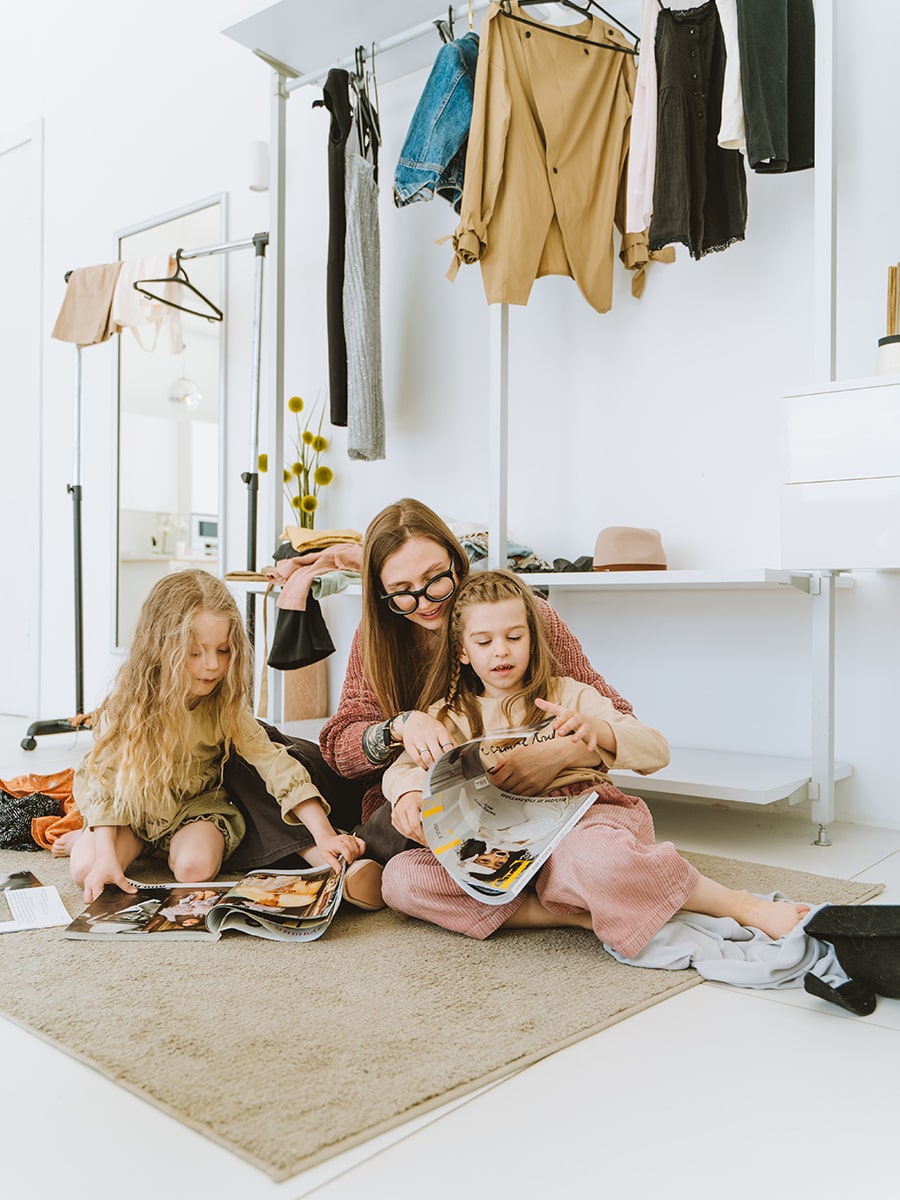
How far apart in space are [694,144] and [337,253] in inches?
40.1

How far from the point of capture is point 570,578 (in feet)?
7.41

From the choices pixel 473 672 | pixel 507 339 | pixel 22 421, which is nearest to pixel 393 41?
pixel 507 339

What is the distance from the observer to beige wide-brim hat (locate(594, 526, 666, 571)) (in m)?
2.35

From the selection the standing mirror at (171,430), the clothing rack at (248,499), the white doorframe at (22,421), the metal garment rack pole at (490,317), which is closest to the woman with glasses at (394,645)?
the metal garment rack pole at (490,317)

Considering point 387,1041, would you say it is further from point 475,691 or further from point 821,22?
point 821,22

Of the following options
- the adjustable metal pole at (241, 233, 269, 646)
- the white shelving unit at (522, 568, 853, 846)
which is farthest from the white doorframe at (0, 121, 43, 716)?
the white shelving unit at (522, 568, 853, 846)

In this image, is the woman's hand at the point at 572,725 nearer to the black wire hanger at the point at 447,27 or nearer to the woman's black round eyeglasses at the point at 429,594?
the woman's black round eyeglasses at the point at 429,594

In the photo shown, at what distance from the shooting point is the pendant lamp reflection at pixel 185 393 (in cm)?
367

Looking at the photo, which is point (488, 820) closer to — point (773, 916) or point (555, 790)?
point (555, 790)

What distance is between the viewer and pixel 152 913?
147 cm

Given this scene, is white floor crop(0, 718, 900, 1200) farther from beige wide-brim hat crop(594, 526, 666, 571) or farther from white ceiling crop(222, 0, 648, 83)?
white ceiling crop(222, 0, 648, 83)

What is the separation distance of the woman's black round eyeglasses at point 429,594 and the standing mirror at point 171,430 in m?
2.09

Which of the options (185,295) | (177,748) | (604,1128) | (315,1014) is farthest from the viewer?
(185,295)

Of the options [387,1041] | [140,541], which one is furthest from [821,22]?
[140,541]
